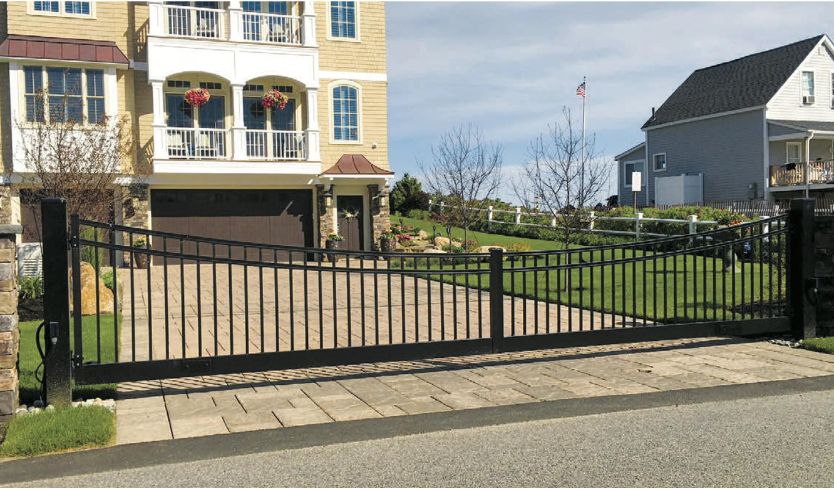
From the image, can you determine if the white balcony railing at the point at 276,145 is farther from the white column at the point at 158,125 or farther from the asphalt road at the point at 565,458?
the asphalt road at the point at 565,458

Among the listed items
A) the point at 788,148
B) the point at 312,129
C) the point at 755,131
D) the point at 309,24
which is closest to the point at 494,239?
the point at 312,129

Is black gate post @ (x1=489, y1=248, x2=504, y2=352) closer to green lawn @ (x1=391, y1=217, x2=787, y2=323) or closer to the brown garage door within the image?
green lawn @ (x1=391, y1=217, x2=787, y2=323)

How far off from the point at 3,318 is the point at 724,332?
6.87 metres

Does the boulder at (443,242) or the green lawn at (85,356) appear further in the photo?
the boulder at (443,242)

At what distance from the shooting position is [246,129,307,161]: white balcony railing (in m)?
22.7

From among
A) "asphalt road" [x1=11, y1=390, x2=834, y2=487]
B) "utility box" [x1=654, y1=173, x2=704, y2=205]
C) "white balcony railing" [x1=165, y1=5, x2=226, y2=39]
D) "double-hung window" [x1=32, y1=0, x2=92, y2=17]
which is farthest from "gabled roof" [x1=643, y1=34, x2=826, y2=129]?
"asphalt road" [x1=11, y1=390, x2=834, y2=487]

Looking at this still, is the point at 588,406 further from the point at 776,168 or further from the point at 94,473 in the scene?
the point at 776,168

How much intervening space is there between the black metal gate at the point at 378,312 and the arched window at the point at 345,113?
27.0 ft

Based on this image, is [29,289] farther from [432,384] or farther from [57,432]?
[432,384]

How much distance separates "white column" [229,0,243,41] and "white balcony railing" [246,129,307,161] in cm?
289

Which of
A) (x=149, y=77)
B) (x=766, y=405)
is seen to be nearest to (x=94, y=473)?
(x=766, y=405)

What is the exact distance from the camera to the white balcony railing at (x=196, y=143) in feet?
71.8

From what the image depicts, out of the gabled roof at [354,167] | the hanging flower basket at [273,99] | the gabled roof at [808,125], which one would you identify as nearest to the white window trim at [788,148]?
the gabled roof at [808,125]

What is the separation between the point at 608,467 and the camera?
444 centimetres
